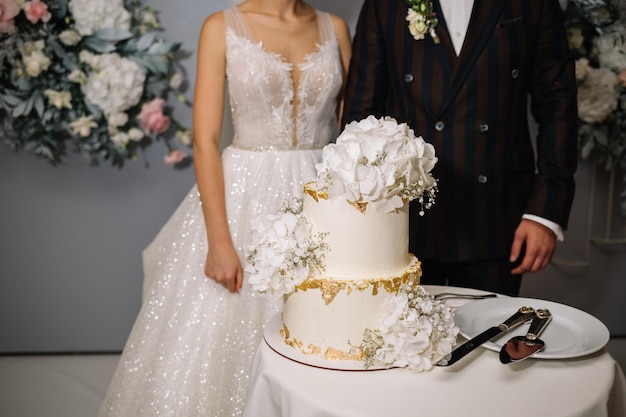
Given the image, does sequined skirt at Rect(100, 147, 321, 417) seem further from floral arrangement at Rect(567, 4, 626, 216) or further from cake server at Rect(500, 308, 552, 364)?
floral arrangement at Rect(567, 4, 626, 216)

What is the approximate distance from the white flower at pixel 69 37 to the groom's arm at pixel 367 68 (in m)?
1.46

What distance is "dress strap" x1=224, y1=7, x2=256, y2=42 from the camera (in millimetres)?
2389

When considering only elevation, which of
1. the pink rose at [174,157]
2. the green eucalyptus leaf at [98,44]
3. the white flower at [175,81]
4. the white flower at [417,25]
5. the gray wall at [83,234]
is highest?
the white flower at [417,25]

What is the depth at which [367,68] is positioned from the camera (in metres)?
2.13

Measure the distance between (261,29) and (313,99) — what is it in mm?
303

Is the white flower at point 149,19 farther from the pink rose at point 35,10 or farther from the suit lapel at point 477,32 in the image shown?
the suit lapel at point 477,32

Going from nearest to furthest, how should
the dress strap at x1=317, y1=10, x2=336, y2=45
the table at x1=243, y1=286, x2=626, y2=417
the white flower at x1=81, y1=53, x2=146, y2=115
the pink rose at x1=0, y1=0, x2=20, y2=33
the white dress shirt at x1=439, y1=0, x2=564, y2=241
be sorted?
the table at x1=243, y1=286, x2=626, y2=417 < the white dress shirt at x1=439, y1=0, x2=564, y2=241 < the dress strap at x1=317, y1=10, x2=336, y2=45 < the pink rose at x1=0, y1=0, x2=20, y2=33 < the white flower at x1=81, y1=53, x2=146, y2=115

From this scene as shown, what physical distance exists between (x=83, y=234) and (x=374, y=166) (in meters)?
2.41

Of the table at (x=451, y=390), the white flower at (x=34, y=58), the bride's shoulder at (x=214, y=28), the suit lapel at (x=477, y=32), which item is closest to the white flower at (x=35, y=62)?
the white flower at (x=34, y=58)

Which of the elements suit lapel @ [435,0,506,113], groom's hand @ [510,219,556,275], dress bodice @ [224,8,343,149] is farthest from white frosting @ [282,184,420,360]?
dress bodice @ [224,8,343,149]

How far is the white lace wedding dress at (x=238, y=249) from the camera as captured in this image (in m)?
2.33

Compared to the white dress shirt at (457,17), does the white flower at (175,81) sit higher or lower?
lower

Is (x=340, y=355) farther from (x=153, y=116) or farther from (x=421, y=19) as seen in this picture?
(x=153, y=116)

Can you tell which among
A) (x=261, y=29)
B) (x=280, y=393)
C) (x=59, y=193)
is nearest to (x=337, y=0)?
(x=261, y=29)
